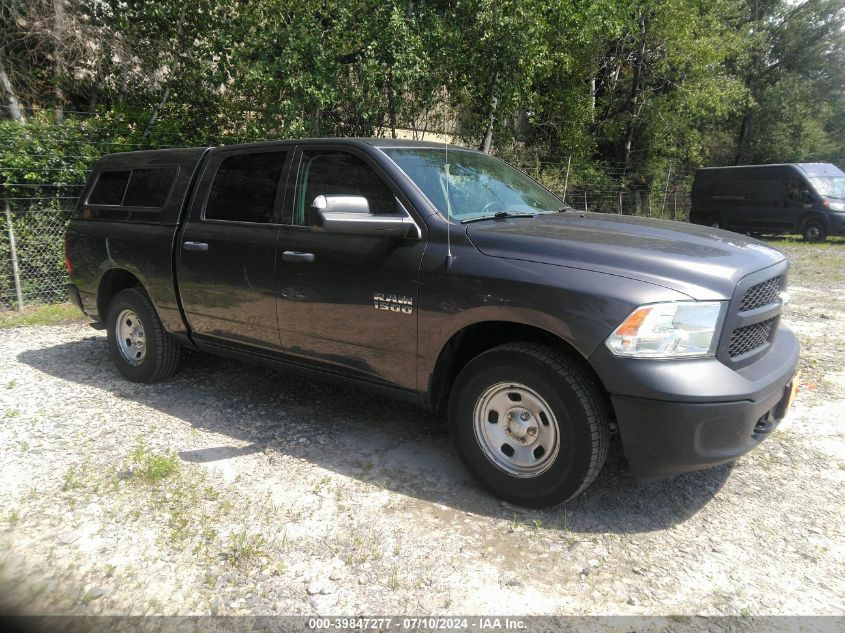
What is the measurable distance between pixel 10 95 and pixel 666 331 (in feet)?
35.4

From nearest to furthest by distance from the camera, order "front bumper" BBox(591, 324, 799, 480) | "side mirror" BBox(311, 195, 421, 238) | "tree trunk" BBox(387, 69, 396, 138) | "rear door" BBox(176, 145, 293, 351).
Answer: "front bumper" BBox(591, 324, 799, 480) → "side mirror" BBox(311, 195, 421, 238) → "rear door" BBox(176, 145, 293, 351) → "tree trunk" BBox(387, 69, 396, 138)

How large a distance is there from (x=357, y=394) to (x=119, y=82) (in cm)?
844

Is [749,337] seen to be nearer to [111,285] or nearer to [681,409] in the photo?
[681,409]

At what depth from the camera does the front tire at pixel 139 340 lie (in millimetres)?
4965

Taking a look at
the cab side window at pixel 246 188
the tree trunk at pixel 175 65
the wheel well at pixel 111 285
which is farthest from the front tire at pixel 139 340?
the tree trunk at pixel 175 65

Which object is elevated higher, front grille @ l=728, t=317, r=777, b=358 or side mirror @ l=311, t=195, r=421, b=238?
side mirror @ l=311, t=195, r=421, b=238

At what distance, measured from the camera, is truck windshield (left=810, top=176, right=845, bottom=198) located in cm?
1554

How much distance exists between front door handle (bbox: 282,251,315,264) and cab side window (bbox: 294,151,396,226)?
213 mm

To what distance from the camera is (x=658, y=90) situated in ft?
60.8

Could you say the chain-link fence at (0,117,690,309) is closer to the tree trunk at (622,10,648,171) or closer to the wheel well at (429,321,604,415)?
the wheel well at (429,321,604,415)

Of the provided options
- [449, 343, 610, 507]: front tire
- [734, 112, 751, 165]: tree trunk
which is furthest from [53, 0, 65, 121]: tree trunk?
[734, 112, 751, 165]: tree trunk

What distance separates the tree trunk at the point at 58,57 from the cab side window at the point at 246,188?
645 centimetres

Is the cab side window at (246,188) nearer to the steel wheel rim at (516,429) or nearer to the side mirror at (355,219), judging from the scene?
the side mirror at (355,219)

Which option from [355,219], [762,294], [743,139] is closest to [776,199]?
[743,139]
